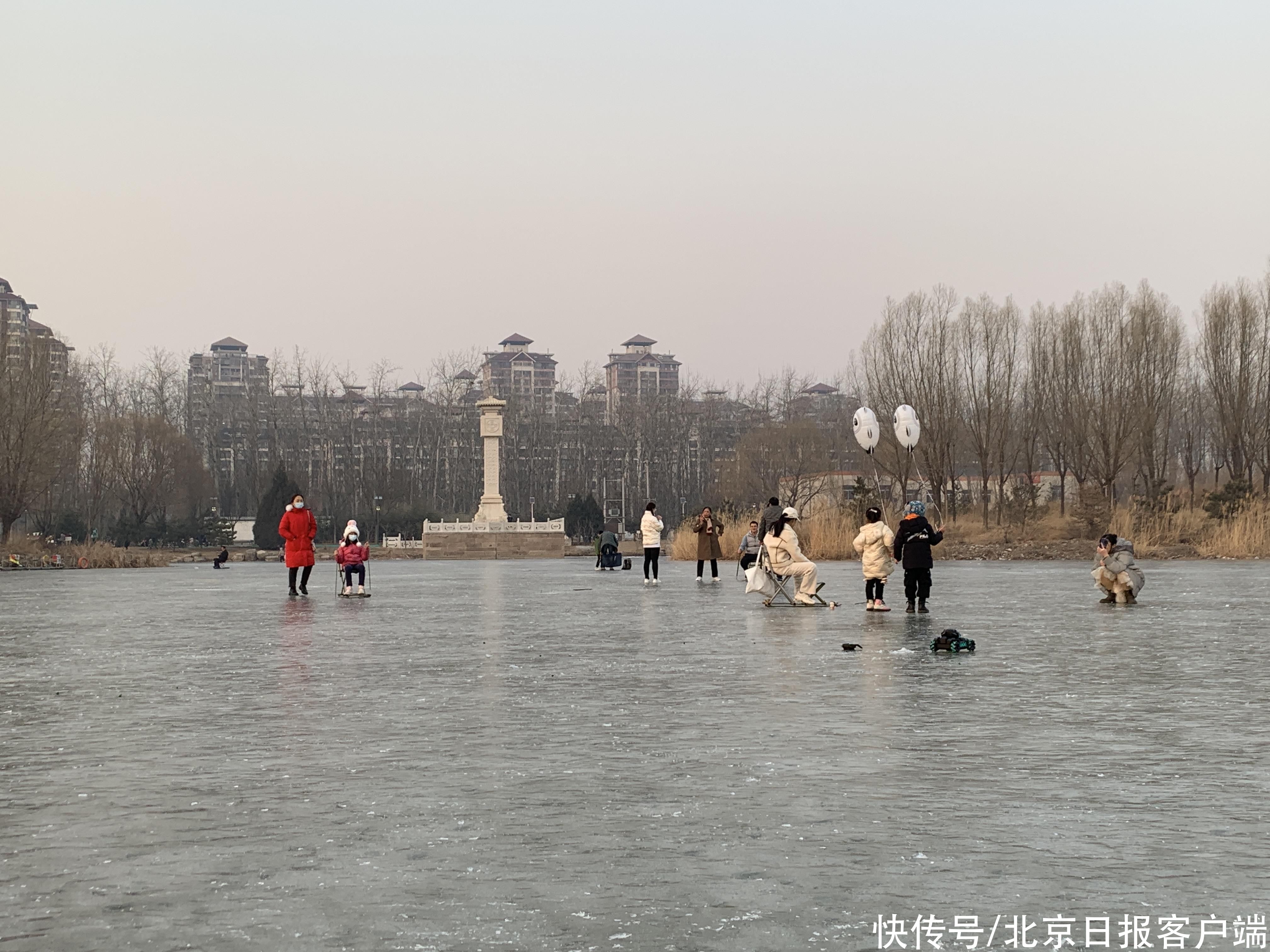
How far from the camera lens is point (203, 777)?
7.91m

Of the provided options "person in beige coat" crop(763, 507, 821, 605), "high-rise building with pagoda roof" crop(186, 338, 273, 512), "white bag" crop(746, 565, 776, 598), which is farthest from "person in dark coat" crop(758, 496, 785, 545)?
"high-rise building with pagoda roof" crop(186, 338, 273, 512)

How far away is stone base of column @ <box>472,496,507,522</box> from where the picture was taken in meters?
82.2

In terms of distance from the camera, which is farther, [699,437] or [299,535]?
[699,437]

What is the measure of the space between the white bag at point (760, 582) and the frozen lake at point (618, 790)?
6.48 metres

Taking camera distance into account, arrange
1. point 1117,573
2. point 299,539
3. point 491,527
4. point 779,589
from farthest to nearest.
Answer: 1. point 491,527
2. point 299,539
3. point 779,589
4. point 1117,573

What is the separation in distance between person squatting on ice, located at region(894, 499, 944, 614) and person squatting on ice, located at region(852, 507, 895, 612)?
0.21 m

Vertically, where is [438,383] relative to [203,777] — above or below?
above

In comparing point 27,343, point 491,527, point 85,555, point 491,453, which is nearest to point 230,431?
point 491,453

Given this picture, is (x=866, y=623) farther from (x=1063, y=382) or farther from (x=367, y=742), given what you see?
(x=1063, y=382)

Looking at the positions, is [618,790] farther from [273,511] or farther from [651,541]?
[273,511]

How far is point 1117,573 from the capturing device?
2230 cm

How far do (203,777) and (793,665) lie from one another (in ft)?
23.0

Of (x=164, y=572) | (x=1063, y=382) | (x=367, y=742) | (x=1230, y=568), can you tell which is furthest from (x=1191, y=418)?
(x=367, y=742)

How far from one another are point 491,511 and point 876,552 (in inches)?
2482
